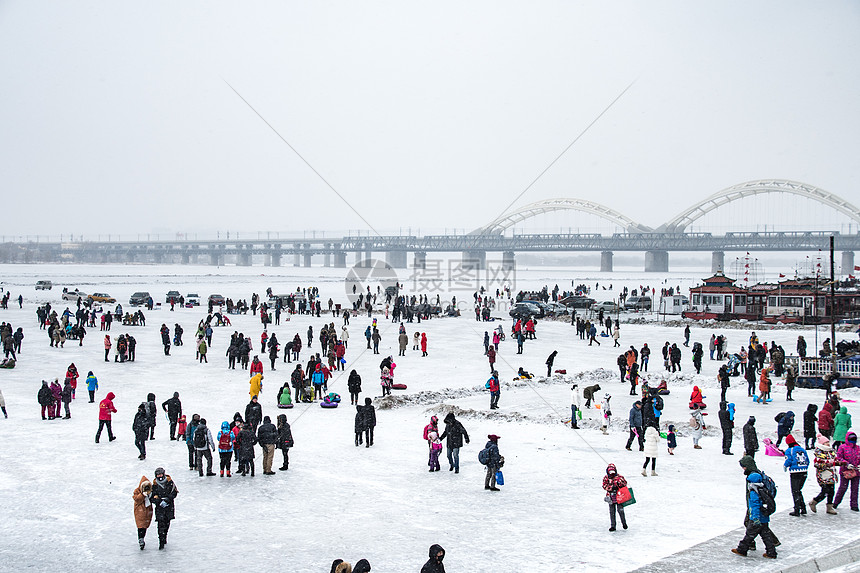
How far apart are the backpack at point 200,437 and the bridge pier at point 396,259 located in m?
157

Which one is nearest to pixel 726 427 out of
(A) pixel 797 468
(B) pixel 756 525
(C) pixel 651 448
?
(C) pixel 651 448

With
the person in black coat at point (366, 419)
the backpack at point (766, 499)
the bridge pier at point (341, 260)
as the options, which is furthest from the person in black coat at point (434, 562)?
the bridge pier at point (341, 260)

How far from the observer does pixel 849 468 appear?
1031 cm

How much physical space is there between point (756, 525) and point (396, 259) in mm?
174707

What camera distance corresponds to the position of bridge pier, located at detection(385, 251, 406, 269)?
6854 inches

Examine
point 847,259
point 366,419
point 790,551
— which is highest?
point 847,259

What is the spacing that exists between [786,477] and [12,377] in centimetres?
2215

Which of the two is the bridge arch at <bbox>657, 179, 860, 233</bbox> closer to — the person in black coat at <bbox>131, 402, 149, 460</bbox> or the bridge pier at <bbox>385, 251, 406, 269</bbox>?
the bridge pier at <bbox>385, 251, 406, 269</bbox>

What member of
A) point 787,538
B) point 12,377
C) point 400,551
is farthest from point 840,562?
point 12,377

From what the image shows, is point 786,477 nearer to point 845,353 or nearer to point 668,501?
point 668,501

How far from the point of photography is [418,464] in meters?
13.7

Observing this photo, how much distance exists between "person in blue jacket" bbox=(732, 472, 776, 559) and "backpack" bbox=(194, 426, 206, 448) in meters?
8.73

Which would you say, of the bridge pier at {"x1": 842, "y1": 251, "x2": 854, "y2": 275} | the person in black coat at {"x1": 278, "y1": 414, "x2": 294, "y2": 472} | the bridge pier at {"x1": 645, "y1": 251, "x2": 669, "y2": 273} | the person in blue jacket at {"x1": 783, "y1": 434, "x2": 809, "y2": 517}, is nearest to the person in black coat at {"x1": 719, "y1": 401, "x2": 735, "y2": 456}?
the person in blue jacket at {"x1": 783, "y1": 434, "x2": 809, "y2": 517}

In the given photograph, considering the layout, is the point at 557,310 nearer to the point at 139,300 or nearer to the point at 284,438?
the point at 139,300
